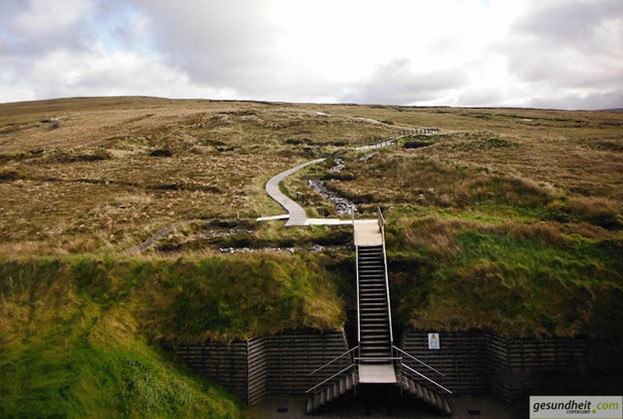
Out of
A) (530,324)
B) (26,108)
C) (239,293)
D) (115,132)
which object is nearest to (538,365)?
(530,324)

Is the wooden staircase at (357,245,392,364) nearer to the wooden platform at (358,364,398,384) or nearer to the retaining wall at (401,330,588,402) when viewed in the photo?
the wooden platform at (358,364,398,384)

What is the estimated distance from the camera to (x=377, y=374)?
1778 cm

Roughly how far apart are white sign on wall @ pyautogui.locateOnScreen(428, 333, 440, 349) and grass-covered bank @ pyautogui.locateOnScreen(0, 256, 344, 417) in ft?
12.8

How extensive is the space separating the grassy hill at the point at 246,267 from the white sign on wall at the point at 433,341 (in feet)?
2.18

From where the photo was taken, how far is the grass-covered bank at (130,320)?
15672 mm

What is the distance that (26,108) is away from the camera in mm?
135000

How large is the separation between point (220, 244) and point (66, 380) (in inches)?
466

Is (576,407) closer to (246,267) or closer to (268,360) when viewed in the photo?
(268,360)

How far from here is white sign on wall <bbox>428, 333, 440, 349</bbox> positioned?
18688 millimetres

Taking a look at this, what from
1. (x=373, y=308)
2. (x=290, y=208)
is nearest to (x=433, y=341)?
(x=373, y=308)

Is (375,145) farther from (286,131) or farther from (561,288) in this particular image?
(561,288)

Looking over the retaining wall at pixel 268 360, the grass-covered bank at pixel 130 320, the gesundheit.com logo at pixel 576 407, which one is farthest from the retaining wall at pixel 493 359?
the grass-covered bank at pixel 130 320

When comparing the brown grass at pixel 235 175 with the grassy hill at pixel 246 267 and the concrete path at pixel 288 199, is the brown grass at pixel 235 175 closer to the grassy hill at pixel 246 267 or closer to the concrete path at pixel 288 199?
the grassy hill at pixel 246 267

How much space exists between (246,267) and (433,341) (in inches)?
365
